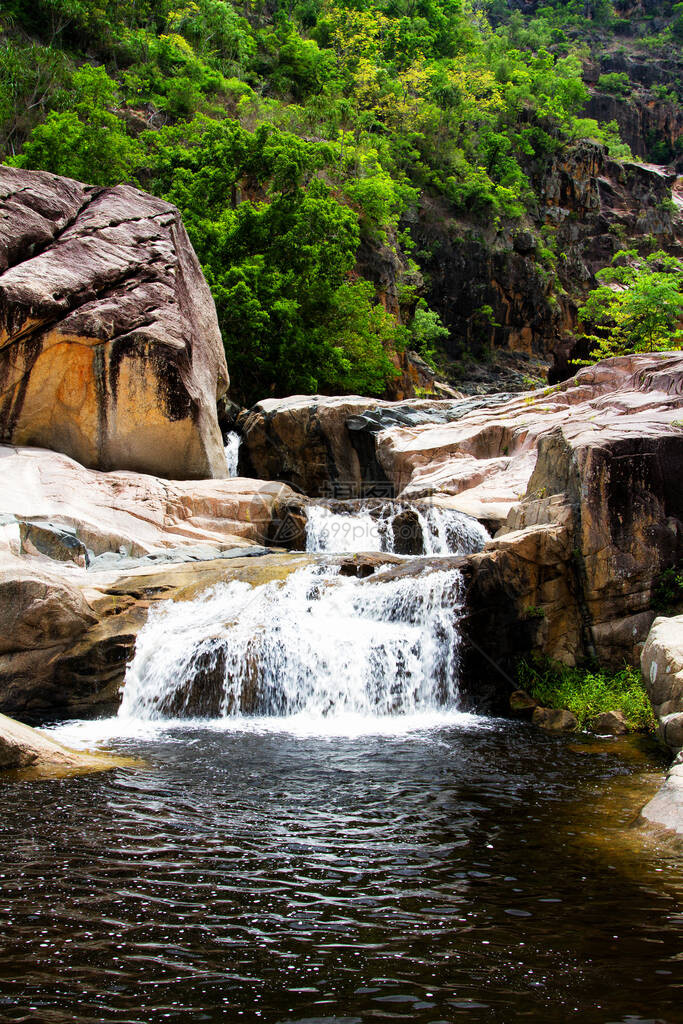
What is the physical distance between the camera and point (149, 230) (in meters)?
18.4

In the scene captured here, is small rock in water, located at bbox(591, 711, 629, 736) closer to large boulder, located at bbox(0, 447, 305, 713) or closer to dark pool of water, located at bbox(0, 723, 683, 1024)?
dark pool of water, located at bbox(0, 723, 683, 1024)

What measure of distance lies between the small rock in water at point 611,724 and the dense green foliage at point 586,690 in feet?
0.33

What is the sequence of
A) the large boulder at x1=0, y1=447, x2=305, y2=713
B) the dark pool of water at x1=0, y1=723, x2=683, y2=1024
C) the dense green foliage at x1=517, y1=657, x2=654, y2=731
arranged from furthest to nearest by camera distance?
the large boulder at x1=0, y1=447, x2=305, y2=713 < the dense green foliage at x1=517, y1=657, x2=654, y2=731 < the dark pool of water at x1=0, y1=723, x2=683, y2=1024

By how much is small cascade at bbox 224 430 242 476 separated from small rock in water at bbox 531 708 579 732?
15519mm

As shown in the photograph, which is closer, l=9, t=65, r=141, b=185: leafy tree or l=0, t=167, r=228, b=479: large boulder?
l=0, t=167, r=228, b=479: large boulder

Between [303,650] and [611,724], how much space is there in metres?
4.10

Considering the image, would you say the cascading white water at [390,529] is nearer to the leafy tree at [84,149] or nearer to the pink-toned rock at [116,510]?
the pink-toned rock at [116,510]

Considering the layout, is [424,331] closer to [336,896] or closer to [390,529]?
[390,529]

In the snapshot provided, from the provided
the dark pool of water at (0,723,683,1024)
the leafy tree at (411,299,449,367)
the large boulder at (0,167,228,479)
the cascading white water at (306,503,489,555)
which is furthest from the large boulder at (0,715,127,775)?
the leafy tree at (411,299,449,367)

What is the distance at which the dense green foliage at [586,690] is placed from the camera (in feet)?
32.1

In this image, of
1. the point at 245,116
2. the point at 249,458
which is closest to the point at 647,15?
the point at 245,116

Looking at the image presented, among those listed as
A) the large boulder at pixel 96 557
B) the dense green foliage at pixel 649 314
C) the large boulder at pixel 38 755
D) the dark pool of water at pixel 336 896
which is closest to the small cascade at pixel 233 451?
the large boulder at pixel 96 557

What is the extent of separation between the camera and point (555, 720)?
977 cm

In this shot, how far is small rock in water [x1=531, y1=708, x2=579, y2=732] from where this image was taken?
9.64 m
